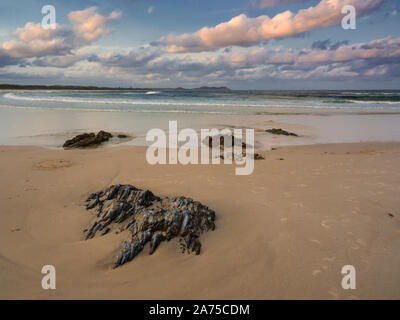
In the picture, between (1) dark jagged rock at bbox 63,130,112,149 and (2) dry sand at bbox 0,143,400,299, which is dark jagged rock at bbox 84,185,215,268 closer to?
(2) dry sand at bbox 0,143,400,299

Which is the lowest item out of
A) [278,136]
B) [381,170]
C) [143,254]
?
[143,254]

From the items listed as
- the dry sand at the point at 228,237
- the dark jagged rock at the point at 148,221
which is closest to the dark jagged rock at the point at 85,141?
the dry sand at the point at 228,237

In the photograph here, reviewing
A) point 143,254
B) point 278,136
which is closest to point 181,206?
point 143,254

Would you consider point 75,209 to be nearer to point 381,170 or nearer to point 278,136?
point 381,170

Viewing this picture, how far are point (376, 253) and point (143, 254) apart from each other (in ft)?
10.7

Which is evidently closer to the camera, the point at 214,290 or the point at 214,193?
the point at 214,290

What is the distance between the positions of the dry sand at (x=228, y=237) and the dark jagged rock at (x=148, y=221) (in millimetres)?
137

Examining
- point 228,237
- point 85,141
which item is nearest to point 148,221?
point 228,237

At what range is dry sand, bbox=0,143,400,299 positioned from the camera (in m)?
2.88

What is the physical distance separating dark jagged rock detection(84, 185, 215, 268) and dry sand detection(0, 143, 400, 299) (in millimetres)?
137

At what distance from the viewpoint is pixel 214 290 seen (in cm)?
285

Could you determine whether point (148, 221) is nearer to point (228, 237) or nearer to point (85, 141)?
point (228, 237)

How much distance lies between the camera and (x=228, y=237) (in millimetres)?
3746

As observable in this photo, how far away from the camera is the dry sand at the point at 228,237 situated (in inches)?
114
